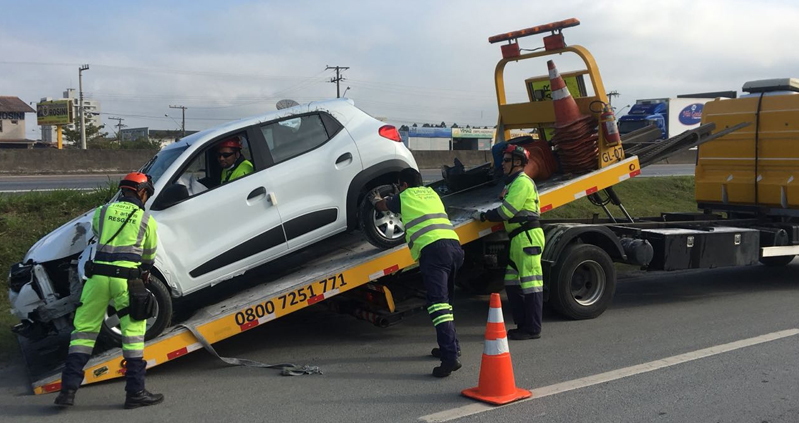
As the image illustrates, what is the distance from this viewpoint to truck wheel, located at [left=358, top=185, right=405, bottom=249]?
21.9ft

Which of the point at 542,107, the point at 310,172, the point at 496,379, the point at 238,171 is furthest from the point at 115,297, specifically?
the point at 542,107

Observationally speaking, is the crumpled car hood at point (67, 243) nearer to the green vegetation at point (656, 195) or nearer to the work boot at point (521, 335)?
the work boot at point (521, 335)

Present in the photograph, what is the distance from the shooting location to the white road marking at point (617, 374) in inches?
187

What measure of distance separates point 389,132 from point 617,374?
126 inches

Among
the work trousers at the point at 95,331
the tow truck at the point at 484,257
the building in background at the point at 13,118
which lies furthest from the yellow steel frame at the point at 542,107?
the building in background at the point at 13,118

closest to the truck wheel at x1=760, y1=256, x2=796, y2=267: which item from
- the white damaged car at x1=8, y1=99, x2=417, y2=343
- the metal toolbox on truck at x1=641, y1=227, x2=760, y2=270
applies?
the metal toolbox on truck at x1=641, y1=227, x2=760, y2=270

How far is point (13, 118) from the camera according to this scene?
75188 mm

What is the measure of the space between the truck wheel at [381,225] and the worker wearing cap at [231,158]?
1.16 m

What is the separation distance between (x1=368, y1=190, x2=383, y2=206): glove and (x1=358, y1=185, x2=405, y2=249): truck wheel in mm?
49

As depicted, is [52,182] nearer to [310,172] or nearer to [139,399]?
[310,172]

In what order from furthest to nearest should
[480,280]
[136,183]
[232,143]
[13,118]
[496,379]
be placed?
[13,118] < [480,280] < [232,143] < [136,183] < [496,379]

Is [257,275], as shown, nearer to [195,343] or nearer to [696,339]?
[195,343]

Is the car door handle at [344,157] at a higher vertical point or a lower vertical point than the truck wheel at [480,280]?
higher

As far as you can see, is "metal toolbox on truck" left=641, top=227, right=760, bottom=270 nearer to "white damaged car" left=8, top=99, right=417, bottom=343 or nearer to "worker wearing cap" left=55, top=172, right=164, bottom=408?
"white damaged car" left=8, top=99, right=417, bottom=343
